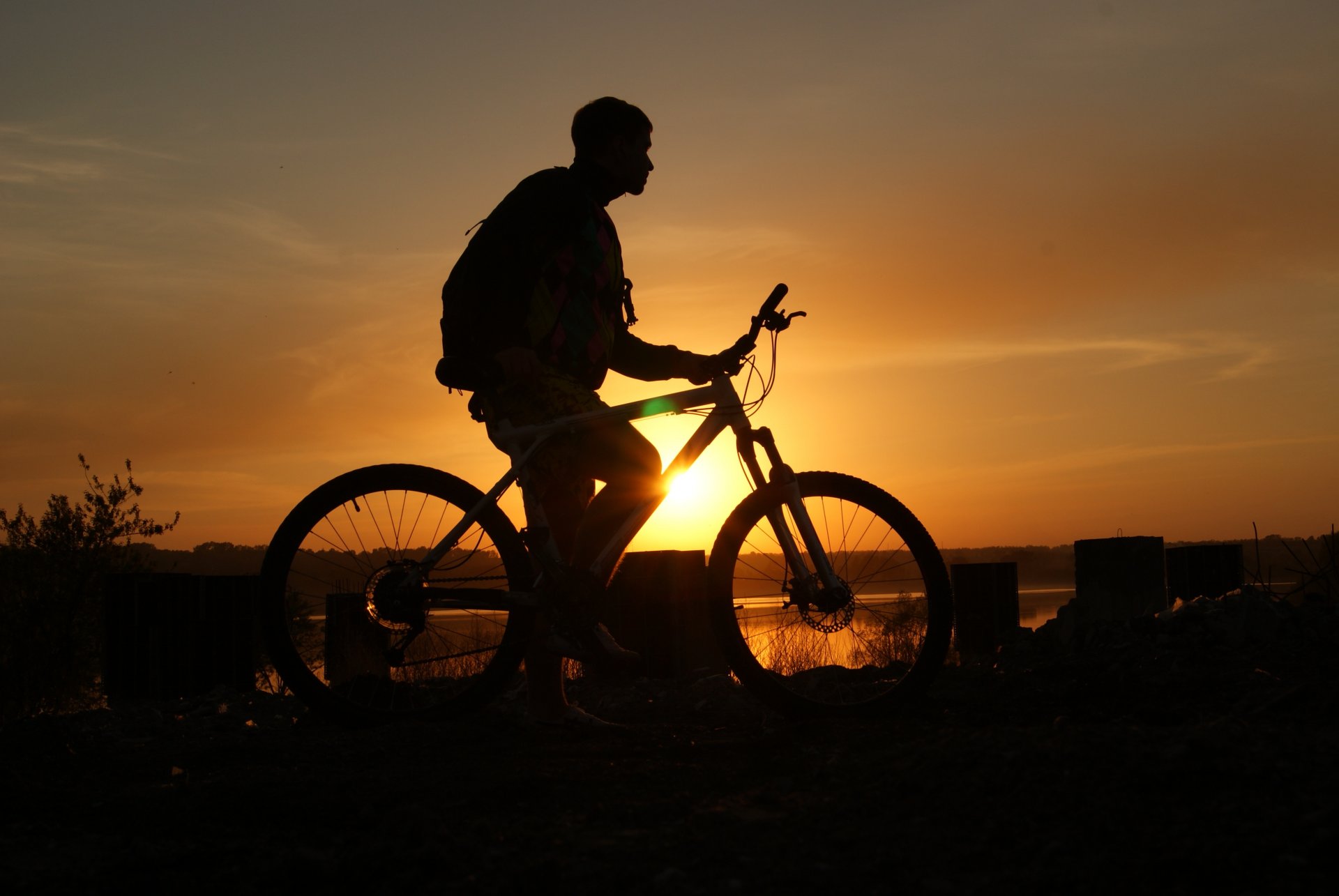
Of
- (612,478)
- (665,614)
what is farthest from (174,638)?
(612,478)

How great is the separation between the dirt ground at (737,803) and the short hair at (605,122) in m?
2.52

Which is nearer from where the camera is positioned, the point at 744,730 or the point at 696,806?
the point at 696,806

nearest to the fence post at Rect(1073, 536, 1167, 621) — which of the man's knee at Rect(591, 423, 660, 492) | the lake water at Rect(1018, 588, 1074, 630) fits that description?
the man's knee at Rect(591, 423, 660, 492)

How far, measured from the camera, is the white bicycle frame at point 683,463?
4.49 metres

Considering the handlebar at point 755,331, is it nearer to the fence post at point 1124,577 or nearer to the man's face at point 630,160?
the man's face at point 630,160

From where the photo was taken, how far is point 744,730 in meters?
4.52

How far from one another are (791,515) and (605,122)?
1865 mm

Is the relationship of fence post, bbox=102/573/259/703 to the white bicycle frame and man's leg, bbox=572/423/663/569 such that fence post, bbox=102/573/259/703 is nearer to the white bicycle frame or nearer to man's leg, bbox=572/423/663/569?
the white bicycle frame

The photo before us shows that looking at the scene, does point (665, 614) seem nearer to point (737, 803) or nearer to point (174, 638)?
point (174, 638)

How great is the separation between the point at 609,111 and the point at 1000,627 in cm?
508

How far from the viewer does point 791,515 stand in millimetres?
4609

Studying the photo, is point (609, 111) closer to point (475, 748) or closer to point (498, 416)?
point (498, 416)

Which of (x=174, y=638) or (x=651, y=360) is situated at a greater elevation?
(x=651, y=360)

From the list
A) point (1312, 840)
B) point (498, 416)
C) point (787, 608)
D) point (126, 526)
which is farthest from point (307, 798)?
point (126, 526)
